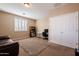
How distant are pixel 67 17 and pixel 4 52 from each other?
224 centimetres

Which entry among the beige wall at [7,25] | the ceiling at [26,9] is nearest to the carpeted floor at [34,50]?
the beige wall at [7,25]

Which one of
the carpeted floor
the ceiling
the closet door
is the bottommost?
the carpeted floor

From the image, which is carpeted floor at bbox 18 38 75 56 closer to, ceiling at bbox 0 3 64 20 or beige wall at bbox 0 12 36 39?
beige wall at bbox 0 12 36 39

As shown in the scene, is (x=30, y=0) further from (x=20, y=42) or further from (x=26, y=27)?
(x=20, y=42)

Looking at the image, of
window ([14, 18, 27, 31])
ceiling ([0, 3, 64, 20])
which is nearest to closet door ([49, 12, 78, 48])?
ceiling ([0, 3, 64, 20])

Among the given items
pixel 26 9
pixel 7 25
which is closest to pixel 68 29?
pixel 26 9

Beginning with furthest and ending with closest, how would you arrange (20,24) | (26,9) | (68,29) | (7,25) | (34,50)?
(68,29)
(34,50)
(26,9)
(20,24)
(7,25)

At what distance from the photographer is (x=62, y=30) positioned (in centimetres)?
287

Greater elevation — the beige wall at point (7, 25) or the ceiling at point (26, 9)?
the ceiling at point (26, 9)

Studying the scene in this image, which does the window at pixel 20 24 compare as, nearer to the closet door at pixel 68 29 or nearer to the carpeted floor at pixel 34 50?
the carpeted floor at pixel 34 50

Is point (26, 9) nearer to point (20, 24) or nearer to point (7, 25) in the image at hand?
point (20, 24)

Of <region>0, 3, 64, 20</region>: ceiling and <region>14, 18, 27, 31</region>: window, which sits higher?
<region>0, 3, 64, 20</region>: ceiling

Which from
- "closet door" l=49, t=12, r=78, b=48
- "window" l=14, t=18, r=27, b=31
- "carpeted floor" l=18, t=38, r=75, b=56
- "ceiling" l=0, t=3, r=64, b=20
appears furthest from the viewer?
"closet door" l=49, t=12, r=78, b=48

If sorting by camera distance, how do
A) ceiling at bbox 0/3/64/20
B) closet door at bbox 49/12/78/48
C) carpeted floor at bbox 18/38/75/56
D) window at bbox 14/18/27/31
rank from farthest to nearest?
closet door at bbox 49/12/78/48, carpeted floor at bbox 18/38/75/56, window at bbox 14/18/27/31, ceiling at bbox 0/3/64/20
